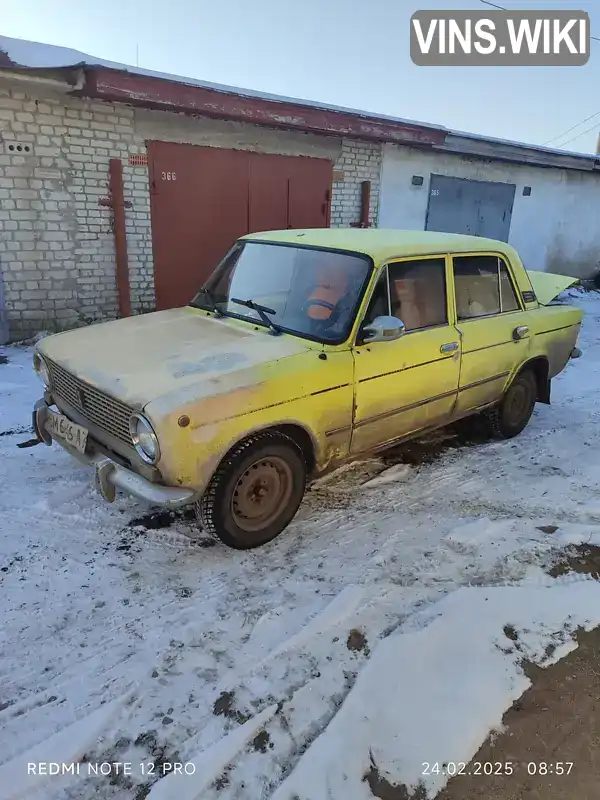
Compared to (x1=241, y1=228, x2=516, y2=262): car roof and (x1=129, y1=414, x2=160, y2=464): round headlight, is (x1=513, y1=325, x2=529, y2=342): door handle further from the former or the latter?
(x1=129, y1=414, x2=160, y2=464): round headlight

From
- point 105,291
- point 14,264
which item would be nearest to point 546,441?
point 105,291

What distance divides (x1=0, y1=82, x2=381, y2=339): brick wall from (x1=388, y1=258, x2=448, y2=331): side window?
532 cm

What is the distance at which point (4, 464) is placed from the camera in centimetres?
414

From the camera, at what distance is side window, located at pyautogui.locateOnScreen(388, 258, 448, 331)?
148 inches

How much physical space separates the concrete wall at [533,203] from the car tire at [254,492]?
335 inches

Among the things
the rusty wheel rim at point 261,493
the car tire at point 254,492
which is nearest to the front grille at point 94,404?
the car tire at point 254,492

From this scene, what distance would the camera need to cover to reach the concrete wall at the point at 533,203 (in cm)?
1098

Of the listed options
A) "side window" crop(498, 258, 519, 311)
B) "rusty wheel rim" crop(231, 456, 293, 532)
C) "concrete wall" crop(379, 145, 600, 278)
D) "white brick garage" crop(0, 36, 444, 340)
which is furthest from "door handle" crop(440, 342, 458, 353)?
"concrete wall" crop(379, 145, 600, 278)

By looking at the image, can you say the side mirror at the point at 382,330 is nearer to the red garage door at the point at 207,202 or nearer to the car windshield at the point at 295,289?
the car windshield at the point at 295,289

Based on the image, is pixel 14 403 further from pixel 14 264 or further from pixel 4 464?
pixel 14 264

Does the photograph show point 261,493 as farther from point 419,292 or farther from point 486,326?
point 486,326

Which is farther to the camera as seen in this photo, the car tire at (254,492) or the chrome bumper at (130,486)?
the car tire at (254,492)

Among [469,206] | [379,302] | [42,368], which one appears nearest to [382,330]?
[379,302]

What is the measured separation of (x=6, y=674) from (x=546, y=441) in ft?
14.5
